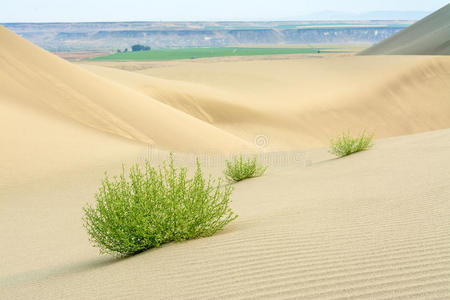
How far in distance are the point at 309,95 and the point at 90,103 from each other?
20015mm

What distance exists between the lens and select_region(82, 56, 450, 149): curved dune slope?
29266 mm

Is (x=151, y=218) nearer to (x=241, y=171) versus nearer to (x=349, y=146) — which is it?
(x=241, y=171)

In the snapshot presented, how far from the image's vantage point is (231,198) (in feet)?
31.8

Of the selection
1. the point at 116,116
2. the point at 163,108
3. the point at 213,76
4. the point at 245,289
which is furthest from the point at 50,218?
the point at 213,76

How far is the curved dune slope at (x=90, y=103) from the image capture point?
17.3 metres

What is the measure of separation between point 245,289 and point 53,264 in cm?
342

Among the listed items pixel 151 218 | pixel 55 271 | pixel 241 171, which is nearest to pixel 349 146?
pixel 241 171

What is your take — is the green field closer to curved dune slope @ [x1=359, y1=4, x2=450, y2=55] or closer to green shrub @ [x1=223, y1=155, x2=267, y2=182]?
curved dune slope @ [x1=359, y1=4, x2=450, y2=55]

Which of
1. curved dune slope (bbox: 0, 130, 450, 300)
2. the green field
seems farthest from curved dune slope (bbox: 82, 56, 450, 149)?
the green field

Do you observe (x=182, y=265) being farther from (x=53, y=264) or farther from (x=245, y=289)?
(x=53, y=264)

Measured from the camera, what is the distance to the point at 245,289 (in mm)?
3936

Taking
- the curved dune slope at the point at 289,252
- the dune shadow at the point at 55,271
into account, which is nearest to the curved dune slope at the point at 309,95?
the curved dune slope at the point at 289,252

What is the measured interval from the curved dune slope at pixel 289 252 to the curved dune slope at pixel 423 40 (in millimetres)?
50652

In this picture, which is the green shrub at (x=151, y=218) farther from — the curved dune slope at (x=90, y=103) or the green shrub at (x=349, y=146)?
the curved dune slope at (x=90, y=103)
